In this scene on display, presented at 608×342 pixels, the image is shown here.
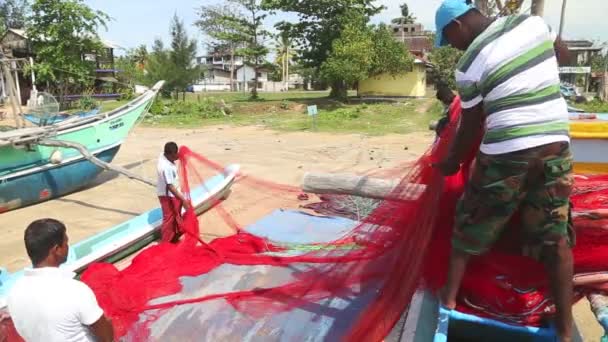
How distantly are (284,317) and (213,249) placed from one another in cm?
150

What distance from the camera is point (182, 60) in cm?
3084

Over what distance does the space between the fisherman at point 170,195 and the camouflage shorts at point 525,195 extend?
11.9 feet

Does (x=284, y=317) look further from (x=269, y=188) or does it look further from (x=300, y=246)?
(x=269, y=188)

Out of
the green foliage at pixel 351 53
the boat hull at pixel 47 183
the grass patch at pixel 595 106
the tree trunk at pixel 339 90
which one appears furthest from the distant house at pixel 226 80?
the boat hull at pixel 47 183

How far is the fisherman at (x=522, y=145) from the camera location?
76.6 inches

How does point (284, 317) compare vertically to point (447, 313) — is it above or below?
below

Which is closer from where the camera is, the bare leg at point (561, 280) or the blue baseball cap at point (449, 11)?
the bare leg at point (561, 280)

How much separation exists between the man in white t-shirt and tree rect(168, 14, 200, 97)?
2909cm

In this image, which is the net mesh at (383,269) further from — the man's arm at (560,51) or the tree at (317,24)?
the tree at (317,24)

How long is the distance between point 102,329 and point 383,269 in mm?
1486

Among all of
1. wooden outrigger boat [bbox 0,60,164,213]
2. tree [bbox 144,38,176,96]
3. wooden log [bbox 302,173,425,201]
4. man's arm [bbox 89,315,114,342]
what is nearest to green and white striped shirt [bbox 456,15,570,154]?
wooden log [bbox 302,173,425,201]

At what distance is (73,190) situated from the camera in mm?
8469

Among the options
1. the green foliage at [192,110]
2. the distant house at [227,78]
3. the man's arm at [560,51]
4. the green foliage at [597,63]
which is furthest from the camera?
the distant house at [227,78]

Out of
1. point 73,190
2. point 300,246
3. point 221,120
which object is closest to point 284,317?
point 300,246
